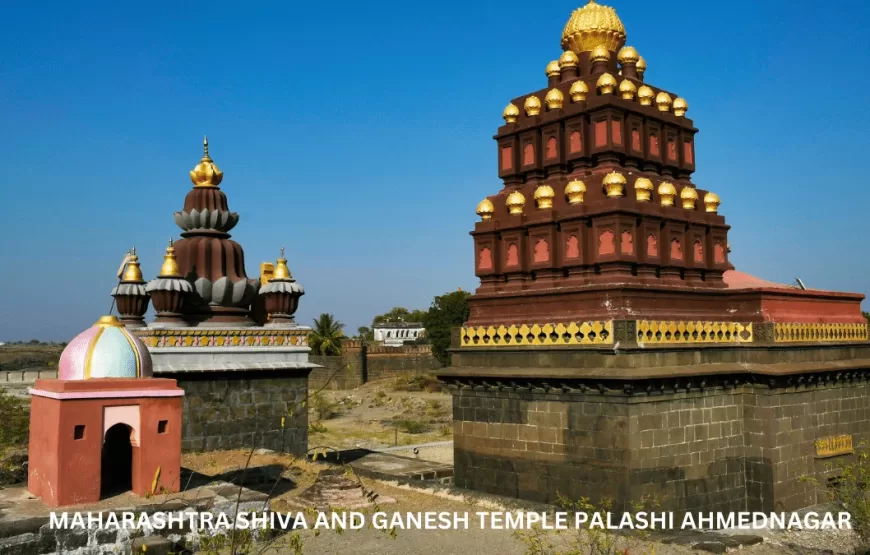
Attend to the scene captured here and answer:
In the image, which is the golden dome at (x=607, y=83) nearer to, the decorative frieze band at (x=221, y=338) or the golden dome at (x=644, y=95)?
the golden dome at (x=644, y=95)

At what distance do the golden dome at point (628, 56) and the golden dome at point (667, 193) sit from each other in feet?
10.2

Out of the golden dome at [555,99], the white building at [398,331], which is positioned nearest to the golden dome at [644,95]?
the golden dome at [555,99]

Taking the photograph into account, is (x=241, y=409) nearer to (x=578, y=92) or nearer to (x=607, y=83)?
(x=578, y=92)

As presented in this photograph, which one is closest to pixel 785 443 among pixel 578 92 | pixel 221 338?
pixel 578 92

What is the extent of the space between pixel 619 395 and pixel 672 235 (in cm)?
414

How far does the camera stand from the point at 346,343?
5809 centimetres

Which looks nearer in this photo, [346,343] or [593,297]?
[593,297]

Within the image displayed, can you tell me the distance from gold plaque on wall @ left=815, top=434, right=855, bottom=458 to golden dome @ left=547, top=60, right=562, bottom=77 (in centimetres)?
903

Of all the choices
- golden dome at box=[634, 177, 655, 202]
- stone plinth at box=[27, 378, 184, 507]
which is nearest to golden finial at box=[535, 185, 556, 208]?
golden dome at box=[634, 177, 655, 202]

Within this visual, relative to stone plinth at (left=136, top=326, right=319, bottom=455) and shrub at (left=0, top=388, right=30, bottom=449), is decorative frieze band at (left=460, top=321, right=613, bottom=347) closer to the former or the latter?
stone plinth at (left=136, top=326, right=319, bottom=455)

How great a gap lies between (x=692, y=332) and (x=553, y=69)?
21.1 feet

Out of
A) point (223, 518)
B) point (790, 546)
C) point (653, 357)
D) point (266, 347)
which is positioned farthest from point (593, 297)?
point (266, 347)

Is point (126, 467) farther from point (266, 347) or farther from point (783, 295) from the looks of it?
point (783, 295)

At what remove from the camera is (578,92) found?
15141 mm
